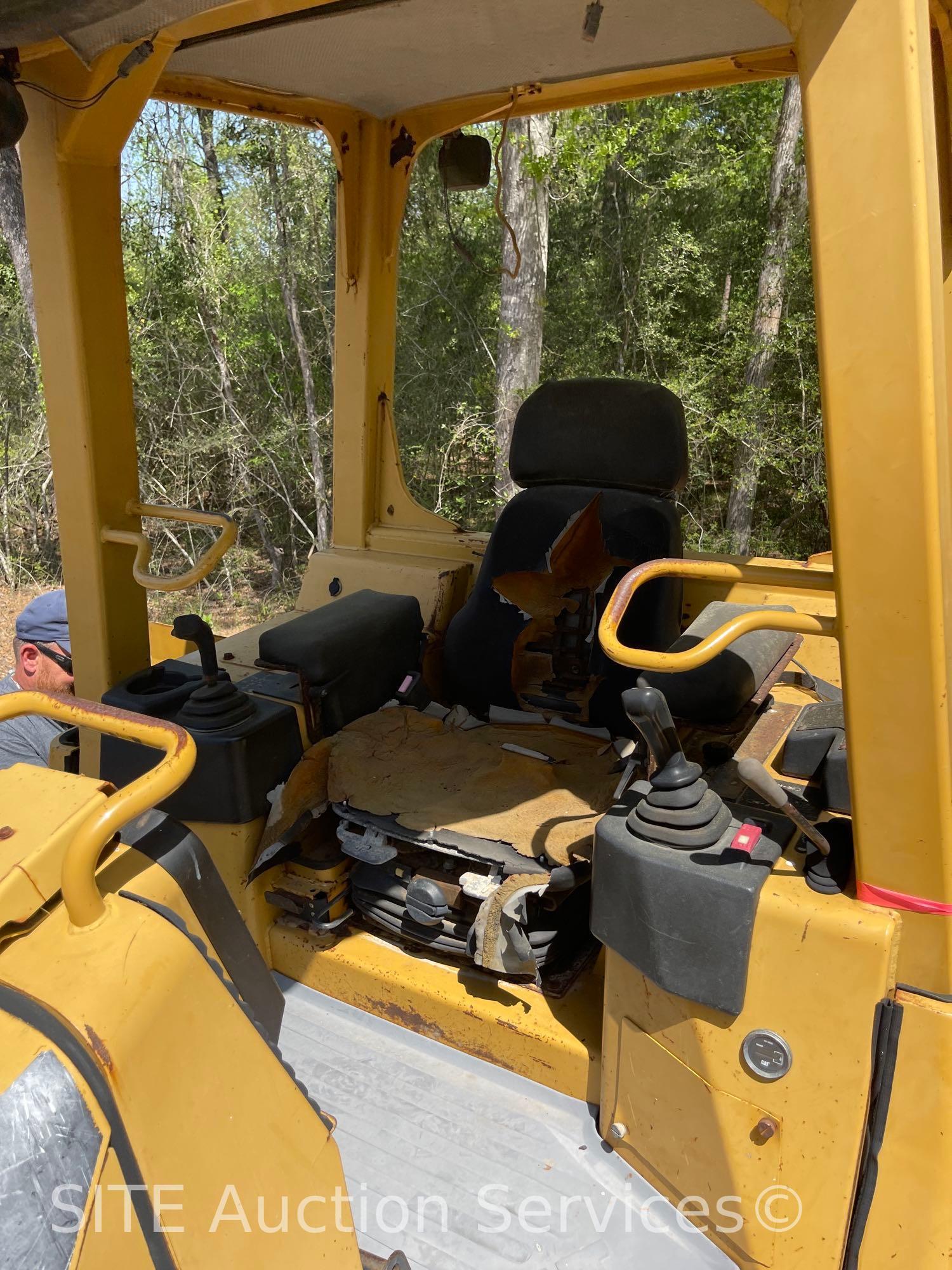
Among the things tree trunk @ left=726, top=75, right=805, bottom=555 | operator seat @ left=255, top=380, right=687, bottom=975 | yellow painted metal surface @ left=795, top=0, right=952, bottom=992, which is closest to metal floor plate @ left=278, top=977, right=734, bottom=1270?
operator seat @ left=255, top=380, right=687, bottom=975

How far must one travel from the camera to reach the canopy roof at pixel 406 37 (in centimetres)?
150

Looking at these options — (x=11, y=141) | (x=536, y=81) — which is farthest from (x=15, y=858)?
(x=536, y=81)

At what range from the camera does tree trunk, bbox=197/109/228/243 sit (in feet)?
30.3

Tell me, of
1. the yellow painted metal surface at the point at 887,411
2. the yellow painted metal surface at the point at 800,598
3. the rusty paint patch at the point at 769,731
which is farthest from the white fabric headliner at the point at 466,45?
the rusty paint patch at the point at 769,731

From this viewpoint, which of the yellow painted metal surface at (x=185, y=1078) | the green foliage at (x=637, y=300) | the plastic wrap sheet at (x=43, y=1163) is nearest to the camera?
the plastic wrap sheet at (x=43, y=1163)

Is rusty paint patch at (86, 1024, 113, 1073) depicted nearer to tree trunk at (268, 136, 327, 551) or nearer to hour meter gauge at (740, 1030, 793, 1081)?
hour meter gauge at (740, 1030, 793, 1081)

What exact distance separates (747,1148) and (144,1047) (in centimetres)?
94

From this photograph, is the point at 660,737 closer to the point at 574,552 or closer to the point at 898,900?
the point at 898,900

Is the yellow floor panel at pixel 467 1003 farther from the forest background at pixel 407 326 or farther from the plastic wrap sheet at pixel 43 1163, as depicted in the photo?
the forest background at pixel 407 326

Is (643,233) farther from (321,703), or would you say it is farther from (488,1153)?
(488,1153)

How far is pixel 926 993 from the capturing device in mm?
1192

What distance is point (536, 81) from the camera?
232cm

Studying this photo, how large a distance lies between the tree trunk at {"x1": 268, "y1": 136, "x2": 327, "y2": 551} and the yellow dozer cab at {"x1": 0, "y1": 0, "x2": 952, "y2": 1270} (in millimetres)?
6228

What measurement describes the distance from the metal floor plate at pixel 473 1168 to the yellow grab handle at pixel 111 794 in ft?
3.07
